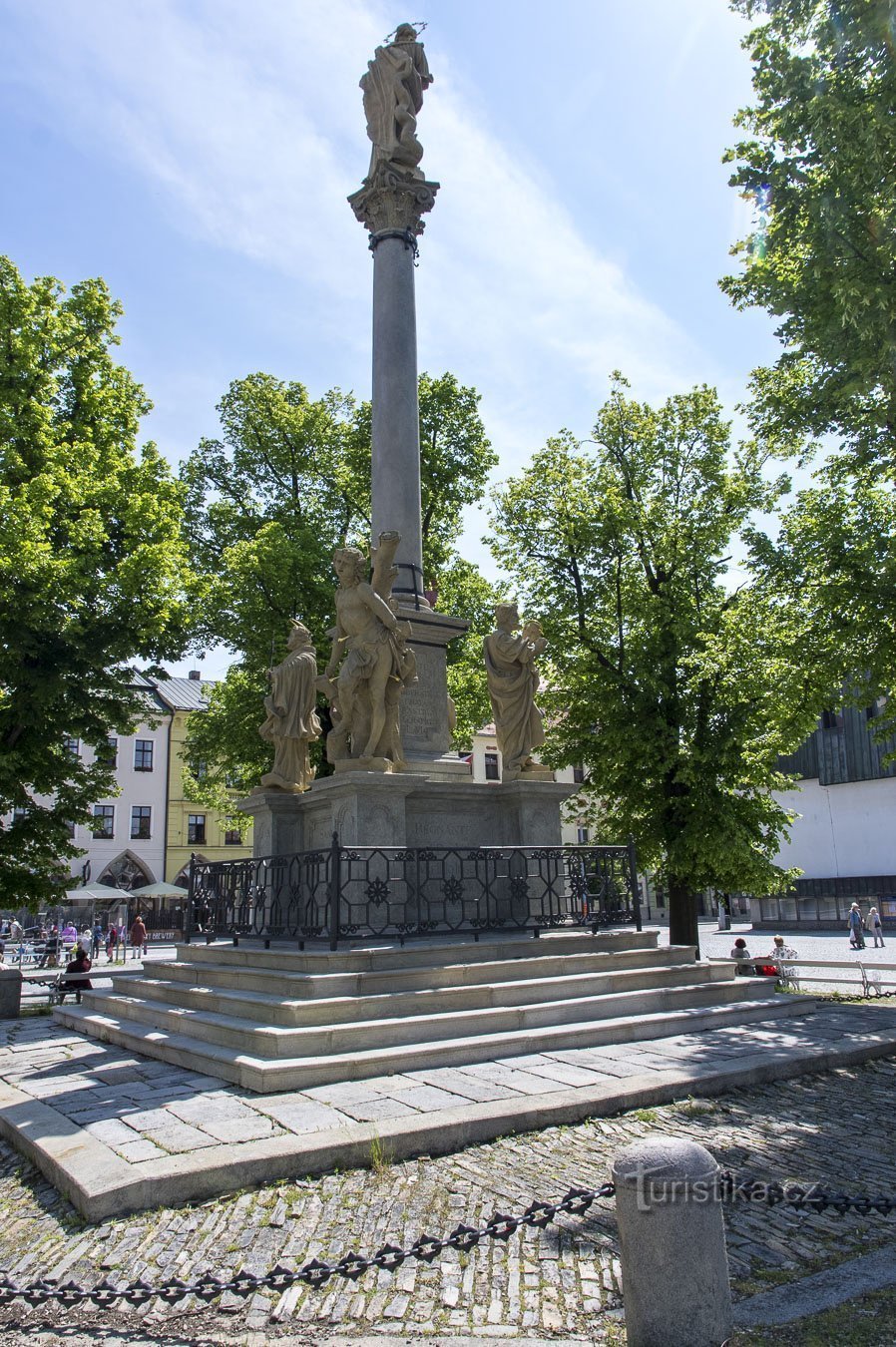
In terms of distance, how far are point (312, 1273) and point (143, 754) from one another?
172 ft

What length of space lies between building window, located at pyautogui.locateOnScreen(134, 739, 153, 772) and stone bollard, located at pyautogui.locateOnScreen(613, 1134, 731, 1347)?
174 ft

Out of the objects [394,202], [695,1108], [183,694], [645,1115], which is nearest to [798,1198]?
[645,1115]

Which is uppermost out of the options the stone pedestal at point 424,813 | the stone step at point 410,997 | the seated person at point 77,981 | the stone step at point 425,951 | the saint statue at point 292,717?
the saint statue at point 292,717

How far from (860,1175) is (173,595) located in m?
14.7

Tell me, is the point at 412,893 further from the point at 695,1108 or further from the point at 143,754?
the point at 143,754

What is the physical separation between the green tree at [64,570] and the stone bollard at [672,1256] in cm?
1394

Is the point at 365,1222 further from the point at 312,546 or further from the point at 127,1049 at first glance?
the point at 312,546

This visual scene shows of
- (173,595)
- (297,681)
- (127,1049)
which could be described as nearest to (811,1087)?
(127,1049)

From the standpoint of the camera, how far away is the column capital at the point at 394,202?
45.4ft

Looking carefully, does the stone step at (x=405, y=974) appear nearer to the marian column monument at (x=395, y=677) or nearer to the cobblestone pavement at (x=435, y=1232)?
the marian column monument at (x=395, y=677)

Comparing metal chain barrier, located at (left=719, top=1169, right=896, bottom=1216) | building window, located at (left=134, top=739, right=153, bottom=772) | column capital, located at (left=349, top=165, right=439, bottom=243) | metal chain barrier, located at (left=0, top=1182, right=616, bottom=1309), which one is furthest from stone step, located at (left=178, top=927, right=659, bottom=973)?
building window, located at (left=134, top=739, right=153, bottom=772)

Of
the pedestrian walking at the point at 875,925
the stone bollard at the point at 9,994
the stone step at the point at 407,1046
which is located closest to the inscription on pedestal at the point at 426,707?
the stone step at the point at 407,1046

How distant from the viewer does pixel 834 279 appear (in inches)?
385

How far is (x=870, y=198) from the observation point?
966 centimetres
